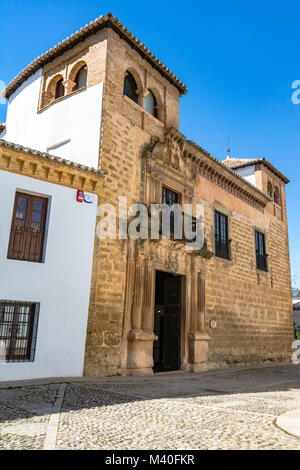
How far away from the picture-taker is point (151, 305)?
10320 millimetres

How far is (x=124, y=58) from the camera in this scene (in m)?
11.2

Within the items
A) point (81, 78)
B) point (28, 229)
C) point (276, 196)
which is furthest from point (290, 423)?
point (276, 196)

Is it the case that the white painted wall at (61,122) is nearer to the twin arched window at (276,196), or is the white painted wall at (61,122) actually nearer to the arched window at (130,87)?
the arched window at (130,87)

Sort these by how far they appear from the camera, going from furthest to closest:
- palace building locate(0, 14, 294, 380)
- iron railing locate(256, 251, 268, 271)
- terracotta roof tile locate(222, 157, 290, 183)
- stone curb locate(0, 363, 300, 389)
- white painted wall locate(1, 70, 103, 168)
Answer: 1. terracotta roof tile locate(222, 157, 290, 183)
2. iron railing locate(256, 251, 268, 271)
3. white painted wall locate(1, 70, 103, 168)
4. palace building locate(0, 14, 294, 380)
5. stone curb locate(0, 363, 300, 389)

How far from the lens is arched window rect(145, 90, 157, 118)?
1247cm

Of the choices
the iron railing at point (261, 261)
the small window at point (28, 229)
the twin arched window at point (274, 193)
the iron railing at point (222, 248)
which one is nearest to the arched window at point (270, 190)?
the twin arched window at point (274, 193)

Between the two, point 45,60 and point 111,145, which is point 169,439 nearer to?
point 111,145

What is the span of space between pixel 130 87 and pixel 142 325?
7.31m

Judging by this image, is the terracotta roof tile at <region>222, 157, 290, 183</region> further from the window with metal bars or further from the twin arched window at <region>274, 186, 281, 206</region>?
the window with metal bars

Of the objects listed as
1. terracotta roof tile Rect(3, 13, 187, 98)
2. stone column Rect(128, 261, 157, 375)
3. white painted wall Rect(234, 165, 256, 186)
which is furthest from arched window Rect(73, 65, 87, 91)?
white painted wall Rect(234, 165, 256, 186)

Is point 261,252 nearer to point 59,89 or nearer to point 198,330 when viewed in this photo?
point 198,330

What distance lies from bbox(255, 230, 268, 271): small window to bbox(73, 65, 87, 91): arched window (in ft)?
32.5

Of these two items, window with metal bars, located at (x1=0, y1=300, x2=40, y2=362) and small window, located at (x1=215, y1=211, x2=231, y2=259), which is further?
small window, located at (x1=215, y1=211, x2=231, y2=259)

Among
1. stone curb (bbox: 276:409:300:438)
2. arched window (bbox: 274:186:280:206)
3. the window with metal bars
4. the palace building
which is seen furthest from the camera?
arched window (bbox: 274:186:280:206)
